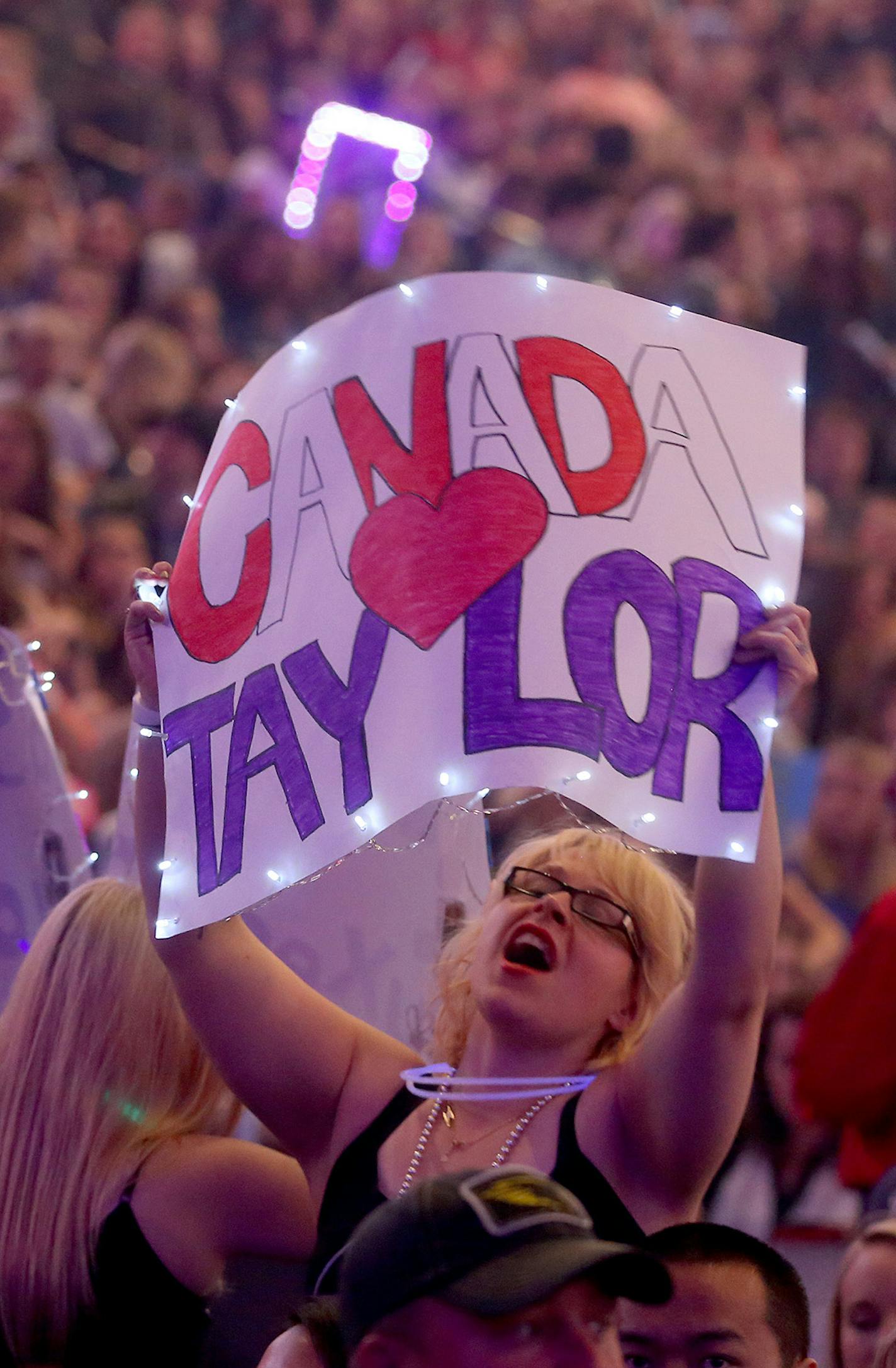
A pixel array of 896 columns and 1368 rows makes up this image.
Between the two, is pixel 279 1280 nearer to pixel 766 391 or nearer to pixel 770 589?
pixel 770 589

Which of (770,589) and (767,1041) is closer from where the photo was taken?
(770,589)

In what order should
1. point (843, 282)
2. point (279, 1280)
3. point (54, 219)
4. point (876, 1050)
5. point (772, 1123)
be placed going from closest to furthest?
point (279, 1280) < point (876, 1050) < point (772, 1123) < point (54, 219) < point (843, 282)

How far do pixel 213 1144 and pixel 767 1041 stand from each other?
2214mm

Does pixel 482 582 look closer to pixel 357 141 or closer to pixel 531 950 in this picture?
pixel 531 950

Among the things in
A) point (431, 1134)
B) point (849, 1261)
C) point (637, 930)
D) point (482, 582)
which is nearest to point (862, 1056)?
point (849, 1261)

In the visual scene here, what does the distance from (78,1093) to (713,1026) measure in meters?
0.81

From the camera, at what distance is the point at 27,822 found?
2445 mm

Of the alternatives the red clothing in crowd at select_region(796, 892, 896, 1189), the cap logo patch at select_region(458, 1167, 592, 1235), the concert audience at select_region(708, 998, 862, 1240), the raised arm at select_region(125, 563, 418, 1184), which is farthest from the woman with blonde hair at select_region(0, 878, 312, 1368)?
the concert audience at select_region(708, 998, 862, 1240)

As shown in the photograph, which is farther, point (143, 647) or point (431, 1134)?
point (143, 647)

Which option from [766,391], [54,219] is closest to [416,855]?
[766,391]

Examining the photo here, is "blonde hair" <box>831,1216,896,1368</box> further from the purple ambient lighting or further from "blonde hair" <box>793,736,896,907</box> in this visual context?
the purple ambient lighting

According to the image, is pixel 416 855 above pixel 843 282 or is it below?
below

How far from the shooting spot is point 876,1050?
3152 mm

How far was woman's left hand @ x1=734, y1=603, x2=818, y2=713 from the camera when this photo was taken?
1.75 metres
